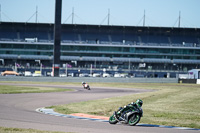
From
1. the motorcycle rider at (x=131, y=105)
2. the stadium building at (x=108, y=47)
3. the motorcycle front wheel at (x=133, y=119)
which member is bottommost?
the motorcycle front wheel at (x=133, y=119)

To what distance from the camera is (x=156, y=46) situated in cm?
12381

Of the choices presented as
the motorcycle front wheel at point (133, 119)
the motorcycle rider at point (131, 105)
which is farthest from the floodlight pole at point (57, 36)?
the motorcycle front wheel at point (133, 119)

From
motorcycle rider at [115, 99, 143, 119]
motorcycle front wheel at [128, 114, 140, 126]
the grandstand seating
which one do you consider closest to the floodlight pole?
the grandstand seating

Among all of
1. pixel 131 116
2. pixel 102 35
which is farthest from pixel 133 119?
pixel 102 35

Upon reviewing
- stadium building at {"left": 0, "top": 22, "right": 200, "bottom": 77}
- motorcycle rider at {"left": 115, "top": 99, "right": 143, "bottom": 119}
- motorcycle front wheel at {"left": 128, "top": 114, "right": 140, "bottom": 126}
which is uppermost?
stadium building at {"left": 0, "top": 22, "right": 200, "bottom": 77}

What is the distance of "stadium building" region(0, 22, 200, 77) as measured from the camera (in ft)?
398

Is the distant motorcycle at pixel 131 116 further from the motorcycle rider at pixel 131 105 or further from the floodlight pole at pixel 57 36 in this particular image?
the floodlight pole at pixel 57 36

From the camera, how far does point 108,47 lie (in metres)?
124

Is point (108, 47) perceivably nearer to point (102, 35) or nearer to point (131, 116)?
point (102, 35)

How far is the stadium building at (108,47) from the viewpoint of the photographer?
12138 centimetres

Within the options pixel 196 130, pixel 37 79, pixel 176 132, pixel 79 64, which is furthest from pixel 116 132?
pixel 79 64

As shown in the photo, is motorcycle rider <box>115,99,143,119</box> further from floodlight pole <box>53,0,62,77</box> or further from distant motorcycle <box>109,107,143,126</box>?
floodlight pole <box>53,0,62,77</box>

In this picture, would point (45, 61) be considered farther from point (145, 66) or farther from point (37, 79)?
point (37, 79)

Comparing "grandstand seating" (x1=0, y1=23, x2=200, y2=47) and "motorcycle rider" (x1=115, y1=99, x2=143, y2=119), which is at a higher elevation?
"grandstand seating" (x1=0, y1=23, x2=200, y2=47)
